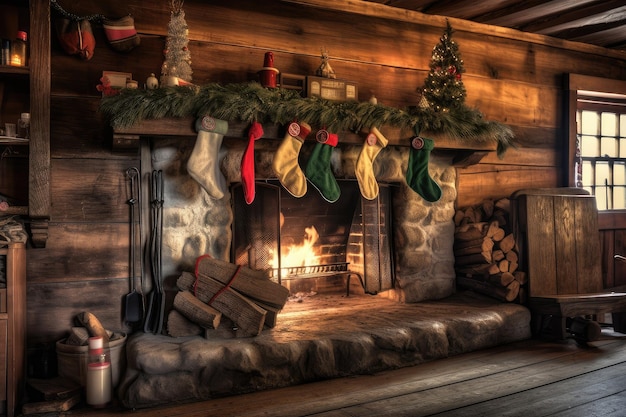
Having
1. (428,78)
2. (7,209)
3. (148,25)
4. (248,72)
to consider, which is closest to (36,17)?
(148,25)

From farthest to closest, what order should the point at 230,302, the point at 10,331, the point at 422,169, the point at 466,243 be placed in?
the point at 466,243 → the point at 422,169 → the point at 230,302 → the point at 10,331

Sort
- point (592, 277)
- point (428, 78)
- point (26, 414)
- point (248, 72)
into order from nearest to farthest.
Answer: point (26, 414) < point (248, 72) < point (428, 78) < point (592, 277)

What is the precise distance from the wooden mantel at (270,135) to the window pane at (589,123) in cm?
165

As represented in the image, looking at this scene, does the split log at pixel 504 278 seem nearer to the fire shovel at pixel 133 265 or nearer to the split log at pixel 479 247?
the split log at pixel 479 247

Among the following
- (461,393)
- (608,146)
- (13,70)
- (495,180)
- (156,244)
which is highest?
(13,70)

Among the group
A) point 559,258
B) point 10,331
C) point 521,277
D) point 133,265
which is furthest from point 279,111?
point 559,258

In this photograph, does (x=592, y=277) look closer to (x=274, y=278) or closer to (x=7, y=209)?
(x=274, y=278)

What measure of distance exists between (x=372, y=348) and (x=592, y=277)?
2.10 m

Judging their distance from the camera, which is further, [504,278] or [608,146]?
[608,146]

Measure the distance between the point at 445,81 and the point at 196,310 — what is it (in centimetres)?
218

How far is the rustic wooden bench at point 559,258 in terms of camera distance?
3.98 metres

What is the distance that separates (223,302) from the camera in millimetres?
3221

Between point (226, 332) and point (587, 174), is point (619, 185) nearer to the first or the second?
point (587, 174)

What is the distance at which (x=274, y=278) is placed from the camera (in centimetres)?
389
